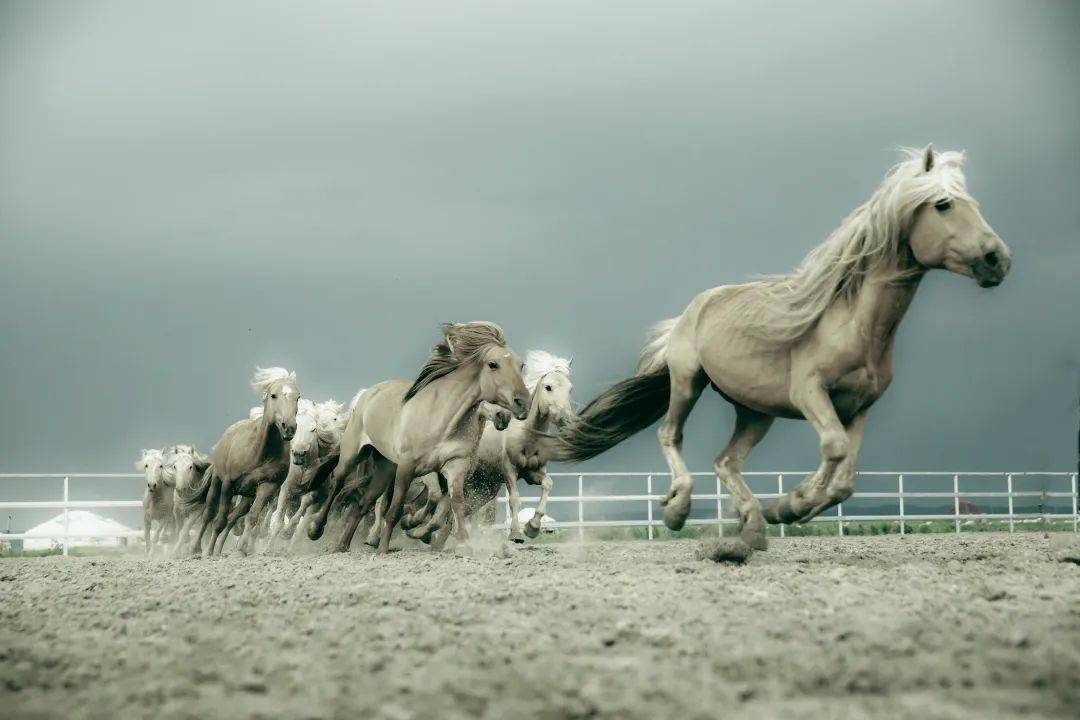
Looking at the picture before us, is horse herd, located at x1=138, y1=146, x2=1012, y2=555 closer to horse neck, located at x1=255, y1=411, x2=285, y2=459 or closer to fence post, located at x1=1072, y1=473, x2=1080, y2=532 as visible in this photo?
horse neck, located at x1=255, y1=411, x2=285, y2=459

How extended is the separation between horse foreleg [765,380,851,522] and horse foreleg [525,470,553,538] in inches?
181

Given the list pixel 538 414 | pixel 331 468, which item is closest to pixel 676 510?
pixel 538 414

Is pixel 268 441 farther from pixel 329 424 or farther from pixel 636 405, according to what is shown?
pixel 636 405

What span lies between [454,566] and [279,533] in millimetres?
6363

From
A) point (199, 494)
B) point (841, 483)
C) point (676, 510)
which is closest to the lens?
point (841, 483)

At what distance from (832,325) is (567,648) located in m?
3.66

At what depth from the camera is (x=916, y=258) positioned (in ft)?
21.3

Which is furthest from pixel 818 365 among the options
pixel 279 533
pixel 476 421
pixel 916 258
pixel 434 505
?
pixel 279 533

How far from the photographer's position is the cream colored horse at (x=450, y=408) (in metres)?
9.38

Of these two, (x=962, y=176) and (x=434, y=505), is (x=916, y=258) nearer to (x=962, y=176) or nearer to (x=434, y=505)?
(x=962, y=176)

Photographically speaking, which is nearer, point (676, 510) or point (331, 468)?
point (676, 510)

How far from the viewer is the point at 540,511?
1145cm

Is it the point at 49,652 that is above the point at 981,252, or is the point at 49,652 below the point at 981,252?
below

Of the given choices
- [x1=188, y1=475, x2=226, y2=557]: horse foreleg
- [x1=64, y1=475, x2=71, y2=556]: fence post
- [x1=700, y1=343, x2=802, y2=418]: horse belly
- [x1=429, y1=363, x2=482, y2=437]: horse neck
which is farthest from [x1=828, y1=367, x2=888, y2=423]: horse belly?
[x1=64, y1=475, x2=71, y2=556]: fence post
